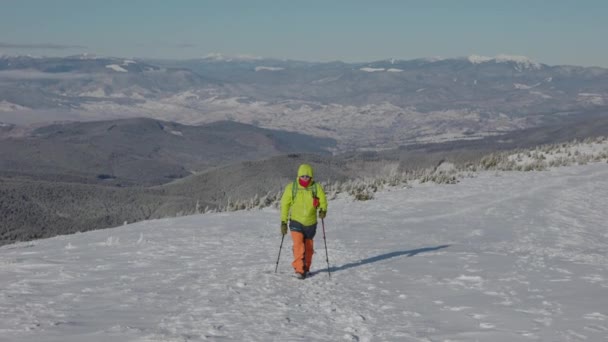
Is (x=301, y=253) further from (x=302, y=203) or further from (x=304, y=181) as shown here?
(x=304, y=181)

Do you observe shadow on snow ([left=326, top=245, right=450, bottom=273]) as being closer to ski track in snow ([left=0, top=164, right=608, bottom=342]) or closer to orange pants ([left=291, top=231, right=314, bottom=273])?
ski track in snow ([left=0, top=164, right=608, bottom=342])

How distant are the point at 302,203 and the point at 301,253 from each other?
806 mm

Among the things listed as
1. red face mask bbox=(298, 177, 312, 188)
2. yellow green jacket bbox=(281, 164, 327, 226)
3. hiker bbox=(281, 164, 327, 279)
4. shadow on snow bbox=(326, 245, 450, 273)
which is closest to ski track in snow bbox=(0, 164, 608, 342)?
shadow on snow bbox=(326, 245, 450, 273)

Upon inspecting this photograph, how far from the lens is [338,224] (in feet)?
56.4

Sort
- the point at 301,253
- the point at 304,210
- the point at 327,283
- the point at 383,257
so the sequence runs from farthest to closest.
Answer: the point at 383,257
the point at 304,210
the point at 301,253
the point at 327,283

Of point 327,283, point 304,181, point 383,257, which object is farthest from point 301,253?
point 383,257

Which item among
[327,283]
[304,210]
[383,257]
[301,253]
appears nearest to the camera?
[327,283]

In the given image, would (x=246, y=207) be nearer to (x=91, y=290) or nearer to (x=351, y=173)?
(x=91, y=290)

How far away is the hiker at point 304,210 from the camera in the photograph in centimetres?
1057

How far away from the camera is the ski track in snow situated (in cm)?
718

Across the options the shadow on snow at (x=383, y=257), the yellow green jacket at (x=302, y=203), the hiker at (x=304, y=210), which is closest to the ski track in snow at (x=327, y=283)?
the shadow on snow at (x=383, y=257)

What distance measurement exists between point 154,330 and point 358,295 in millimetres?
3174

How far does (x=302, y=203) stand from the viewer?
422 inches

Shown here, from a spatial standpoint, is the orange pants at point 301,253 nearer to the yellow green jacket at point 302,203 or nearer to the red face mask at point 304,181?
the yellow green jacket at point 302,203
